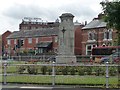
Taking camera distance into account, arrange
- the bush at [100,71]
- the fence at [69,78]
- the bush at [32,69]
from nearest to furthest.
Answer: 1. the fence at [69,78]
2. the bush at [100,71]
3. the bush at [32,69]

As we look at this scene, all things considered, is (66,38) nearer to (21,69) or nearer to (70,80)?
(21,69)

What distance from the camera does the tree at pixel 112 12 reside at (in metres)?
17.8

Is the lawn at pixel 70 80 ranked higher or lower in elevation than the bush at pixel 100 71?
lower

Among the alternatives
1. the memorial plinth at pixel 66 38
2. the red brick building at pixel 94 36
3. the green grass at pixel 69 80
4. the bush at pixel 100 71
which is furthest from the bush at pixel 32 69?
the red brick building at pixel 94 36

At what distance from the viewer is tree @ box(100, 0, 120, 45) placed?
58.4ft

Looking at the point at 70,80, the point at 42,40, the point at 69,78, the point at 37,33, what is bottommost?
the point at 70,80

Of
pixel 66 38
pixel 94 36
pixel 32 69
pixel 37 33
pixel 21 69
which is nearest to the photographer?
pixel 21 69

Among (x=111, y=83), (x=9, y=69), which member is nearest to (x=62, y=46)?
(x=9, y=69)

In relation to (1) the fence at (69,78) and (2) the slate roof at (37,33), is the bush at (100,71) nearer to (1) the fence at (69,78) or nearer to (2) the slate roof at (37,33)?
(1) the fence at (69,78)

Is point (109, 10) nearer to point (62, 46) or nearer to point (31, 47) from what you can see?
point (62, 46)

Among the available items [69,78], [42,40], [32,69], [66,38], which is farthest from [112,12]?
A: [42,40]

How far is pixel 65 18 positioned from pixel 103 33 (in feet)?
162

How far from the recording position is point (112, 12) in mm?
17844

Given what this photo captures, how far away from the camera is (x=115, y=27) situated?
18.5m
